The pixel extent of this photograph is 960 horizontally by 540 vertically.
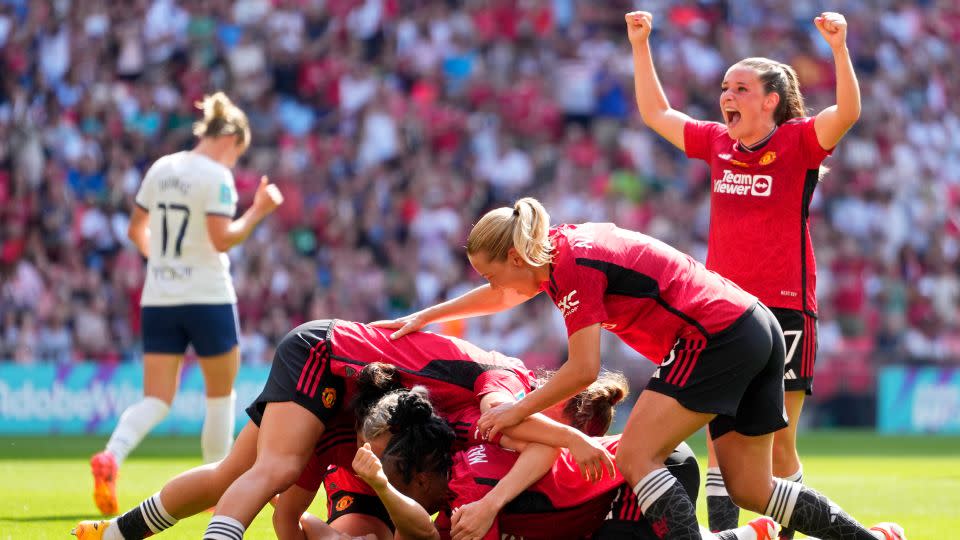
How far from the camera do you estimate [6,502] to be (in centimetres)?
790

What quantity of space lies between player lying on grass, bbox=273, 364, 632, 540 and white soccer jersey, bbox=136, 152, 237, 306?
2.72 m

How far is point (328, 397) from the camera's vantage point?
5.31 m

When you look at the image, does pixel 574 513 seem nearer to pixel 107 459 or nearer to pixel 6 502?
pixel 107 459

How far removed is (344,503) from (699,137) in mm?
2560

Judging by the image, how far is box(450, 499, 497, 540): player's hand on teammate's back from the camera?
4871mm

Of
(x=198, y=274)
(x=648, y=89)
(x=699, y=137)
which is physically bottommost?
(x=198, y=274)

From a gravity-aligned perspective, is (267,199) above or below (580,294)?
below

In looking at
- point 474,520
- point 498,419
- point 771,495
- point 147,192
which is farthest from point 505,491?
point 147,192

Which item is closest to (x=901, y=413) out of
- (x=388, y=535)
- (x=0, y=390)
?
(x=0, y=390)

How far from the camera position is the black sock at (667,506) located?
4.74 meters

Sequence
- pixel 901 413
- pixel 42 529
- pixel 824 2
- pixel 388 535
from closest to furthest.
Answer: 1. pixel 388 535
2. pixel 42 529
3. pixel 901 413
4. pixel 824 2

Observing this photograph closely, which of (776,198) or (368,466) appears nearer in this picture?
(368,466)

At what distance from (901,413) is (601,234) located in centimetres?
1206

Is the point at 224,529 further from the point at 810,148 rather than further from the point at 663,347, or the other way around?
the point at 810,148
